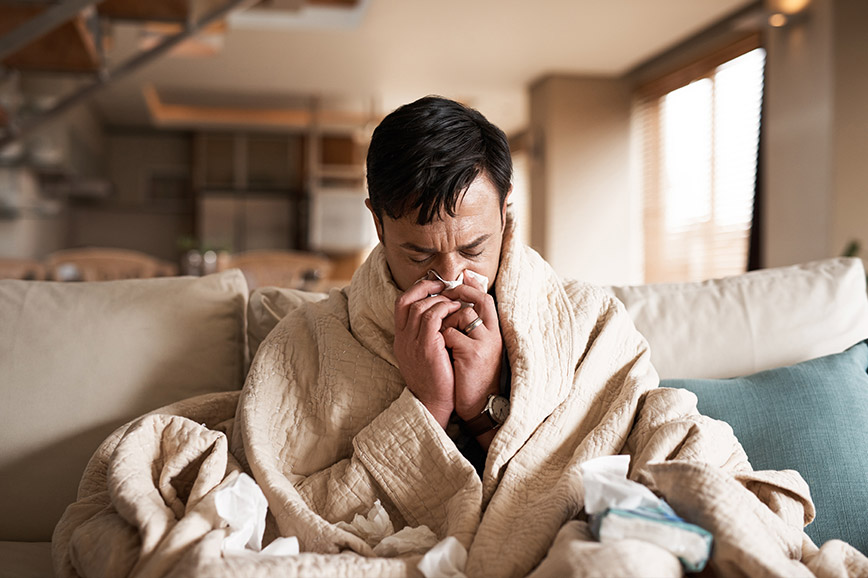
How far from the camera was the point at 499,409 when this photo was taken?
141 cm

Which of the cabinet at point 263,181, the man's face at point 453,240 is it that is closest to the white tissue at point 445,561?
the man's face at point 453,240

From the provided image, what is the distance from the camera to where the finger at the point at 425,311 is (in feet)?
4.52

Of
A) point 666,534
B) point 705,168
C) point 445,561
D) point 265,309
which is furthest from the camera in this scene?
point 705,168

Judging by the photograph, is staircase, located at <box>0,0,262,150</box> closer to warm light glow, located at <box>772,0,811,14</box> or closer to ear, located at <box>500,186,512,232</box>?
ear, located at <box>500,186,512,232</box>

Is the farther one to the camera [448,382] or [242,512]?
[448,382]

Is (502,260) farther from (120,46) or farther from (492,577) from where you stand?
(120,46)

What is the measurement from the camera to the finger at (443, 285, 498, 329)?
1409 mm

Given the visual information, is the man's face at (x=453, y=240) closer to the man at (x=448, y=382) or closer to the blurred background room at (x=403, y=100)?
the man at (x=448, y=382)

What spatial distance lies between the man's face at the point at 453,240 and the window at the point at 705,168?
4.59m

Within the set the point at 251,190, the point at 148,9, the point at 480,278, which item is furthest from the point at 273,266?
the point at 251,190

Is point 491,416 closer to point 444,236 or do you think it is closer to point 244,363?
point 444,236

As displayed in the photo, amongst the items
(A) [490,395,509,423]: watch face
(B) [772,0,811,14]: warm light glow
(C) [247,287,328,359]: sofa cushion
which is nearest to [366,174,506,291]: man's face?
(A) [490,395,509,423]: watch face

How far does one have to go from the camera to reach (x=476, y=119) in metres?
1.43

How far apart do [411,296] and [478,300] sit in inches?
4.6
